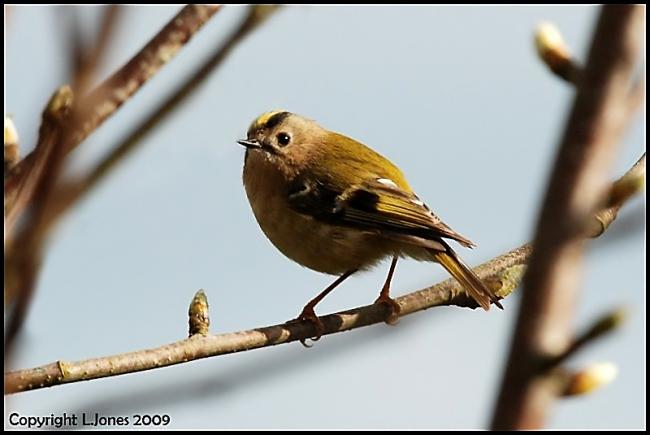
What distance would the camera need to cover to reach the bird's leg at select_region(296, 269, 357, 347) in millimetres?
3363

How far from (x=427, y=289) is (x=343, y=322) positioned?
14.9 inches

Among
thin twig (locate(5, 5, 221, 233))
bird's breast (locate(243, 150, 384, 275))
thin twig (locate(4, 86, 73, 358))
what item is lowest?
thin twig (locate(4, 86, 73, 358))

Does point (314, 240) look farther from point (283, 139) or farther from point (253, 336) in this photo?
point (253, 336)

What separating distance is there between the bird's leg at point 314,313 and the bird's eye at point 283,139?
0.81 meters

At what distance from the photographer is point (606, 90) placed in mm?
681

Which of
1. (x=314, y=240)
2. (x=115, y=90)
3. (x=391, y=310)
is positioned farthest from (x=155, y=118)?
(x=314, y=240)

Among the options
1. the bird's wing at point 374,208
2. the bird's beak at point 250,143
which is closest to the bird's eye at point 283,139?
the bird's beak at point 250,143

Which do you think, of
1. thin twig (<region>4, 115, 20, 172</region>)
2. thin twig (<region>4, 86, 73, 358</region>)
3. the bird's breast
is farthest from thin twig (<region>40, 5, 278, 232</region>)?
the bird's breast

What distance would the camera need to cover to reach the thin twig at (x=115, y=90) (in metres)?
0.84

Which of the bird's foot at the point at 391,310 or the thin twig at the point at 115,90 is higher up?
the bird's foot at the point at 391,310

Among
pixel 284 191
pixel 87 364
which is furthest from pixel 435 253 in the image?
pixel 87 364

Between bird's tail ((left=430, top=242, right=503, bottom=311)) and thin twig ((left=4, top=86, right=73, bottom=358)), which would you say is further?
bird's tail ((left=430, top=242, right=503, bottom=311))

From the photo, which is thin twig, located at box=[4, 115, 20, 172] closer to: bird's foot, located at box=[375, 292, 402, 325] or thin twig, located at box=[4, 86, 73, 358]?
thin twig, located at box=[4, 86, 73, 358]

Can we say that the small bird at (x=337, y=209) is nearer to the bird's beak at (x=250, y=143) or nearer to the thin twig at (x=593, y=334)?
the bird's beak at (x=250, y=143)
